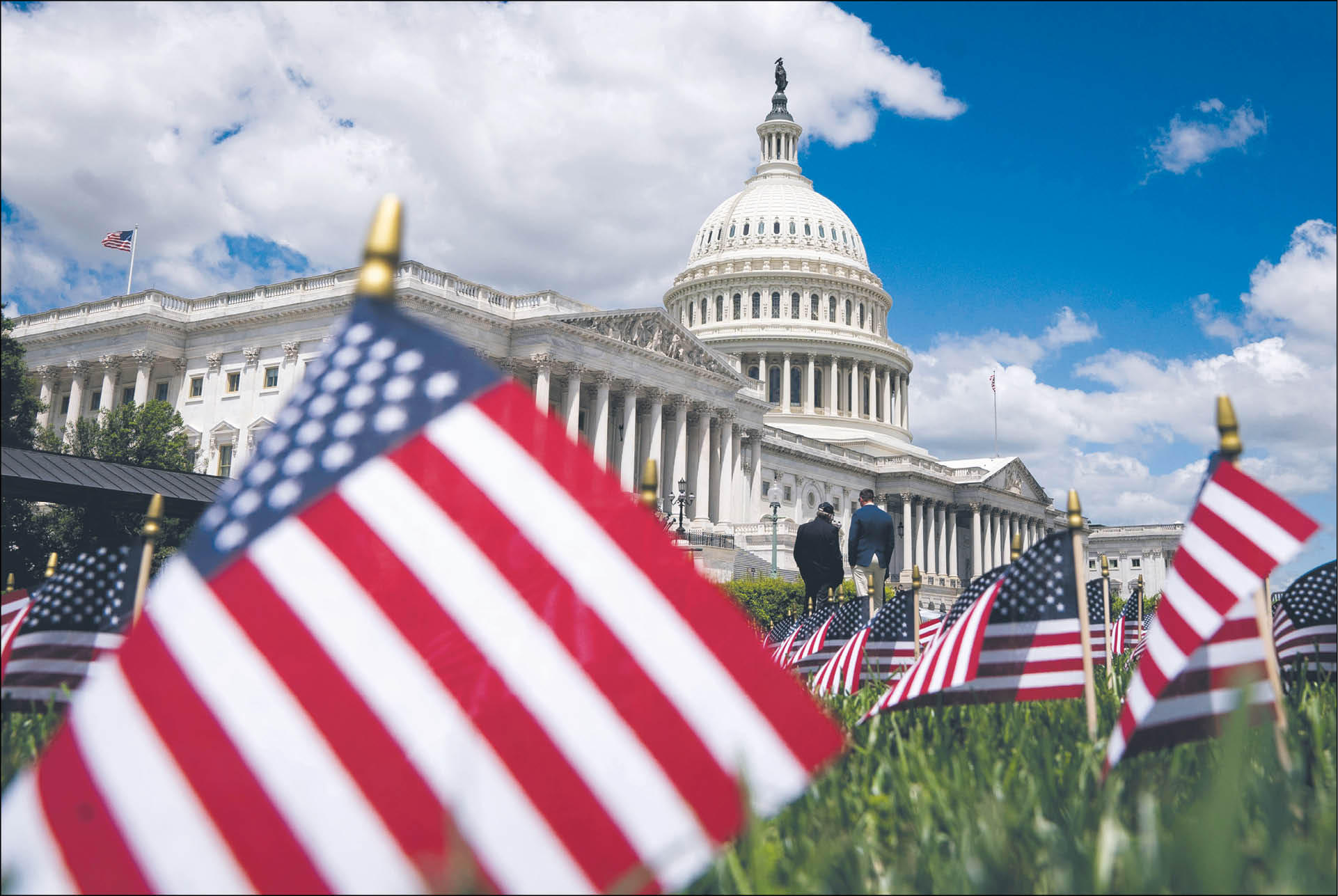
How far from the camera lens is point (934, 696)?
764 centimetres

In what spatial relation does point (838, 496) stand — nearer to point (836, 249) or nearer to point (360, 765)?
point (836, 249)

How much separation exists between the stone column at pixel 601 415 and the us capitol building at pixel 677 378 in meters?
0.12

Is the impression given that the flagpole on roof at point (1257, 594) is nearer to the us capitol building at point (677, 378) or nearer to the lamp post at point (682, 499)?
the us capitol building at point (677, 378)

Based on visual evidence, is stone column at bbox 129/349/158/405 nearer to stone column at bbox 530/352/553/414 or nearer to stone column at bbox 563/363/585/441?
stone column at bbox 530/352/553/414

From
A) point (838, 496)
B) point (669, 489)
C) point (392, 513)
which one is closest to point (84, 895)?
point (392, 513)

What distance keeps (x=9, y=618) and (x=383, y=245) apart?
7.97 metres

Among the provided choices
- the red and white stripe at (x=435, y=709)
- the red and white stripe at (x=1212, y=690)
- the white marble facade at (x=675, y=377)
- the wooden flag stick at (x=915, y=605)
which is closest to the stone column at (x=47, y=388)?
the white marble facade at (x=675, y=377)

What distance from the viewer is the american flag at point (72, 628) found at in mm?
7348

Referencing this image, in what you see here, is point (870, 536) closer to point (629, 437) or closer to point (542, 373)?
point (542, 373)

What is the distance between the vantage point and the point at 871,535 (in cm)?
1720

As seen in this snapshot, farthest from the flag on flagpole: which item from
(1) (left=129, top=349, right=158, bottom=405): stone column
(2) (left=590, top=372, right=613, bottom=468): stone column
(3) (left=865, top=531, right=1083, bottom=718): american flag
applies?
(1) (left=129, top=349, right=158, bottom=405): stone column

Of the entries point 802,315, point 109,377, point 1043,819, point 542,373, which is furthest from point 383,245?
point 802,315

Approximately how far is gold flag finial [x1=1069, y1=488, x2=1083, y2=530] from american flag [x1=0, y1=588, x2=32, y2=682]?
24.4 ft

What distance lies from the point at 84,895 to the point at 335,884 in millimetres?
682
